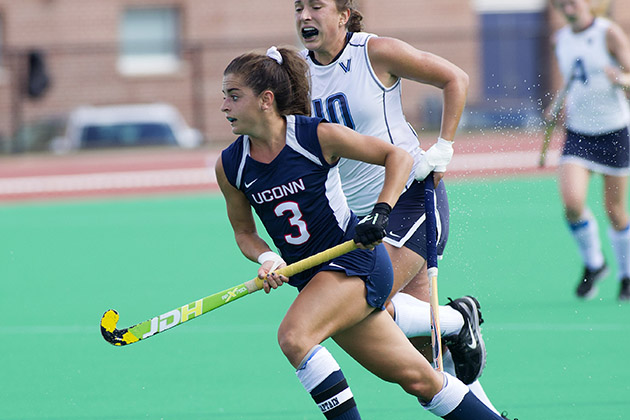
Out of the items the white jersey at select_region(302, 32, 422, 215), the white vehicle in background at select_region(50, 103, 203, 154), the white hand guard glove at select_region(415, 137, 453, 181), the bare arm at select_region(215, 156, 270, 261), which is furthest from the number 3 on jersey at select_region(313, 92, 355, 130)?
the white vehicle in background at select_region(50, 103, 203, 154)

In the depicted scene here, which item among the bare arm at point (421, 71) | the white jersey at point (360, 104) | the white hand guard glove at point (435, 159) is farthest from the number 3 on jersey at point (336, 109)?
the white hand guard glove at point (435, 159)

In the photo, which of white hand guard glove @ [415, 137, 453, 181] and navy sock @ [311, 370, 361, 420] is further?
white hand guard glove @ [415, 137, 453, 181]

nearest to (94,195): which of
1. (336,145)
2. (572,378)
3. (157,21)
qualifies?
(157,21)

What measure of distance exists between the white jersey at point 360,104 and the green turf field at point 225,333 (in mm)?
862

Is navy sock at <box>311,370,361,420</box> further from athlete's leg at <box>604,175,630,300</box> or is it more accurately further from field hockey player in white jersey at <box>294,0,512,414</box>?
athlete's leg at <box>604,175,630,300</box>

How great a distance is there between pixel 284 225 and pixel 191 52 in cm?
1883

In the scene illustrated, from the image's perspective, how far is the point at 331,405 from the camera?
142 inches

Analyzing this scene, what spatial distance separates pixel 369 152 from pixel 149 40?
20176 millimetres

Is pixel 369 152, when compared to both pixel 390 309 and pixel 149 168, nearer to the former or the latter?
pixel 390 309

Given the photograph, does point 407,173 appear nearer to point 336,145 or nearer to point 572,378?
point 336,145

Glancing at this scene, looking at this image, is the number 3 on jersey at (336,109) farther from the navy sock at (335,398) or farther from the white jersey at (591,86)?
the white jersey at (591,86)

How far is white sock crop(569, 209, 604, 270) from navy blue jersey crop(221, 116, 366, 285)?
139 inches

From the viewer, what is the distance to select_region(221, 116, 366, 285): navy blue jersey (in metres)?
3.70

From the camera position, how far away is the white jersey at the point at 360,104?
169 inches
